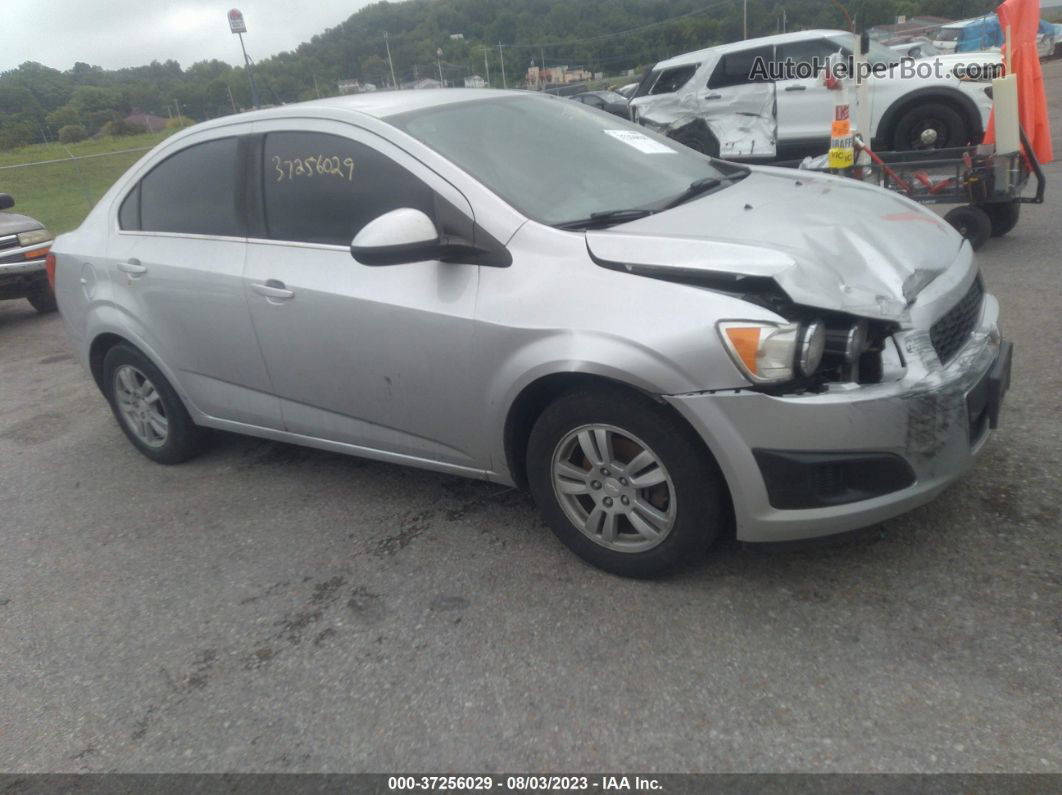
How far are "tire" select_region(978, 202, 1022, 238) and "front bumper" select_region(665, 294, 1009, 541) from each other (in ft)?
16.7

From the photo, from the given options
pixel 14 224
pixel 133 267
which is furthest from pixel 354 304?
pixel 14 224

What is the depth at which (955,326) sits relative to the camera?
2.90 meters

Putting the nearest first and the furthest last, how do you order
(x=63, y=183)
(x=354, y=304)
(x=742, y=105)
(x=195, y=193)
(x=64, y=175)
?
1. (x=354, y=304)
2. (x=195, y=193)
3. (x=742, y=105)
4. (x=64, y=175)
5. (x=63, y=183)

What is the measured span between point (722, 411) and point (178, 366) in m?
2.82

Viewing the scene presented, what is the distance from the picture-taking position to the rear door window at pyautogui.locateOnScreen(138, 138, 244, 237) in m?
3.95

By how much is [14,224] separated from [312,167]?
7.15 metres

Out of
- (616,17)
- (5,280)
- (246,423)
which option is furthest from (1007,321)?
(616,17)

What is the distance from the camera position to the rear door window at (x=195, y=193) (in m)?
3.95

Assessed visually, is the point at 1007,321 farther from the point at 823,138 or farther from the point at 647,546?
the point at 823,138

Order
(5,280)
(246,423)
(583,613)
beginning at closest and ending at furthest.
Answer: (583,613) < (246,423) < (5,280)

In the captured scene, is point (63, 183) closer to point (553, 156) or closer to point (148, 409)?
point (148, 409)

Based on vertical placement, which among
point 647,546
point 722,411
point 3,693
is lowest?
point 3,693

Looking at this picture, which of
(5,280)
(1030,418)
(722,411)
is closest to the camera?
(722,411)

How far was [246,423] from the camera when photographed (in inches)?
162
